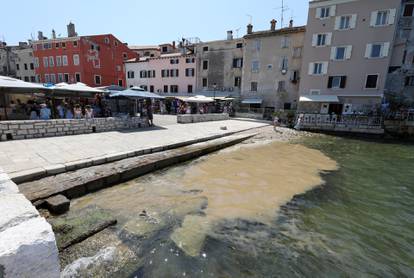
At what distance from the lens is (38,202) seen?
14.5 ft

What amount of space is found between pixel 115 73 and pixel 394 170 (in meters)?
41.6

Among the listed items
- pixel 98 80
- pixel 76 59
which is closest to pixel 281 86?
pixel 98 80

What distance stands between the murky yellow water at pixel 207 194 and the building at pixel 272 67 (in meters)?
19.1

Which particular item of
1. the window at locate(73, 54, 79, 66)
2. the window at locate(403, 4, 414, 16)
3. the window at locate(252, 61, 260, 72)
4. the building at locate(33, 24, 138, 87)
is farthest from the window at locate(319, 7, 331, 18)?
the window at locate(73, 54, 79, 66)

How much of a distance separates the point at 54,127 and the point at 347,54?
26750 millimetres

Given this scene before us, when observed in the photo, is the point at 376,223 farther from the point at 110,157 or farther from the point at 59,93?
the point at 59,93

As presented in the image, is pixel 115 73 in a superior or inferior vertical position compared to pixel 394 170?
superior

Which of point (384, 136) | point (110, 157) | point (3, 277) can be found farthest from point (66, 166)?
point (384, 136)

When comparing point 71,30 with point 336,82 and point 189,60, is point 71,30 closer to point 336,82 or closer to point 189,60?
point 189,60

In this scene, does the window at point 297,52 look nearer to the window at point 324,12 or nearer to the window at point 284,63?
the window at point 284,63

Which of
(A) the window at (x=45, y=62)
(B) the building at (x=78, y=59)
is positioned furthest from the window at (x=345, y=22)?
(A) the window at (x=45, y=62)

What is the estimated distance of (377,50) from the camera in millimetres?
21000

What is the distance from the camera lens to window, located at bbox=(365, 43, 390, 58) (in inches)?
810

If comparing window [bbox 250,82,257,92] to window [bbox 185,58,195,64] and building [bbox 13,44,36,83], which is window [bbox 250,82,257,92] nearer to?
window [bbox 185,58,195,64]
